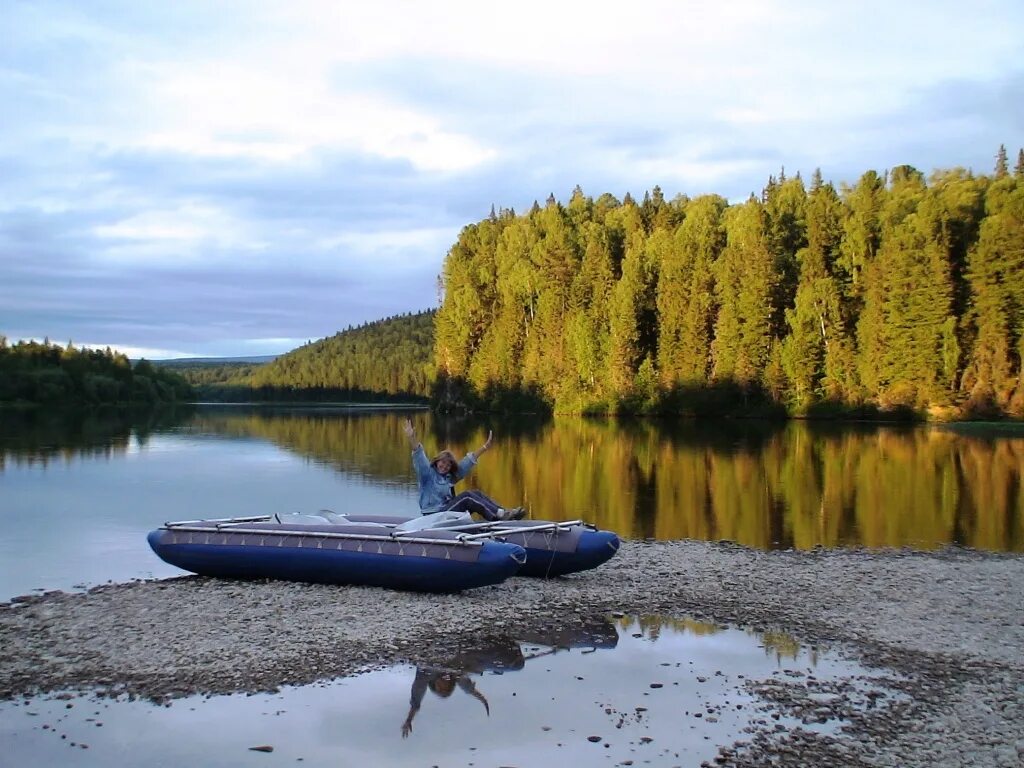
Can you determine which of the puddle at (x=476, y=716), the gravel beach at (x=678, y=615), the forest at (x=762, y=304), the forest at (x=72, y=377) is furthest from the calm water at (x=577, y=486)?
the forest at (x=72, y=377)

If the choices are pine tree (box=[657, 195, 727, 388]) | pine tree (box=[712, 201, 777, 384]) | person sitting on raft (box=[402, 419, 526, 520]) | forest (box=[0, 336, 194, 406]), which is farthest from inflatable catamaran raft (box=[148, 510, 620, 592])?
forest (box=[0, 336, 194, 406])

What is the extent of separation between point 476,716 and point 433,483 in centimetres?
657

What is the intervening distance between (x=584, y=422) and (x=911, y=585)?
63.1 metres

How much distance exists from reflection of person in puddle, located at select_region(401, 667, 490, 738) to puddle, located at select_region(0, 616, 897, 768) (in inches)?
0.9

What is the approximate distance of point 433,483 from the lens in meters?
16.0

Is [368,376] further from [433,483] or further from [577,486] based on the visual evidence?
[433,483]

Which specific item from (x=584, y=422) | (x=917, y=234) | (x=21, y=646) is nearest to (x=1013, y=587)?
(x=21, y=646)

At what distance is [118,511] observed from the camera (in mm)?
26062

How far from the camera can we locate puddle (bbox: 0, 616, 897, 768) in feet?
28.6

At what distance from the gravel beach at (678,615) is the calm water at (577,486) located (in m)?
3.74

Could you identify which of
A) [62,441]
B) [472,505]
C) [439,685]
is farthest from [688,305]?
[439,685]

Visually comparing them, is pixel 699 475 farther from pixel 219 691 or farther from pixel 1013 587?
pixel 219 691

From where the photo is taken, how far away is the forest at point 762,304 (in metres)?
65.2

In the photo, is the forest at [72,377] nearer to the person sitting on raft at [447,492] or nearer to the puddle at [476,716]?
the person sitting on raft at [447,492]
